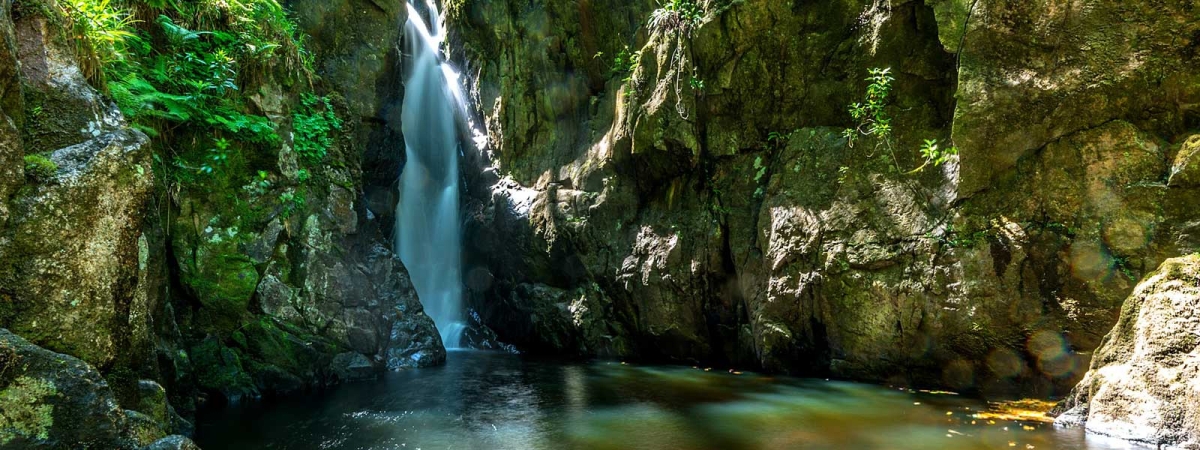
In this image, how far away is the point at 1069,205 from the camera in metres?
7.17

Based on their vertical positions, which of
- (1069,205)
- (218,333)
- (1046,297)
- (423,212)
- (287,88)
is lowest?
(218,333)

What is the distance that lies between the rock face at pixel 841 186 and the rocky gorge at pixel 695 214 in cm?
4

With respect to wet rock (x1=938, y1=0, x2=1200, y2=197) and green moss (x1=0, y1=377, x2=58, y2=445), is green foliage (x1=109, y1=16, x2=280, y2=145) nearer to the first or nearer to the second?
green moss (x1=0, y1=377, x2=58, y2=445)

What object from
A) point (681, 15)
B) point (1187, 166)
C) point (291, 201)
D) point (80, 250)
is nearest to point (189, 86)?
point (291, 201)

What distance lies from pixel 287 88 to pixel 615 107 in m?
6.73

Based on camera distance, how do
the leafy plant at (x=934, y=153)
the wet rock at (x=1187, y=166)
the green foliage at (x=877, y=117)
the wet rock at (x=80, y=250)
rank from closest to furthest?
the wet rock at (x=80, y=250), the wet rock at (x=1187, y=166), the leafy plant at (x=934, y=153), the green foliage at (x=877, y=117)

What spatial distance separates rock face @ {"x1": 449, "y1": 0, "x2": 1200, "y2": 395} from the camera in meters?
6.93

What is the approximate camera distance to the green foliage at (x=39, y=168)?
371cm

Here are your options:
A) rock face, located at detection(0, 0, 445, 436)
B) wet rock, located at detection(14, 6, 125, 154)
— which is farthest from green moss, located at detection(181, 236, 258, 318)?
wet rock, located at detection(14, 6, 125, 154)

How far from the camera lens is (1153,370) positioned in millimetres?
5102

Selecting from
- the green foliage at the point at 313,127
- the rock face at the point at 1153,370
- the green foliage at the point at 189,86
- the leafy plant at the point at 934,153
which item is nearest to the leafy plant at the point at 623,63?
the green foliage at the point at 313,127

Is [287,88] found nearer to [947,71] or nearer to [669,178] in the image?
[669,178]

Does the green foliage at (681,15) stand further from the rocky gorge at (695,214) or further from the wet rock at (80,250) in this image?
the wet rock at (80,250)

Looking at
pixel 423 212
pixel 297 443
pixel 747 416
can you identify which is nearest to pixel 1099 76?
pixel 747 416
